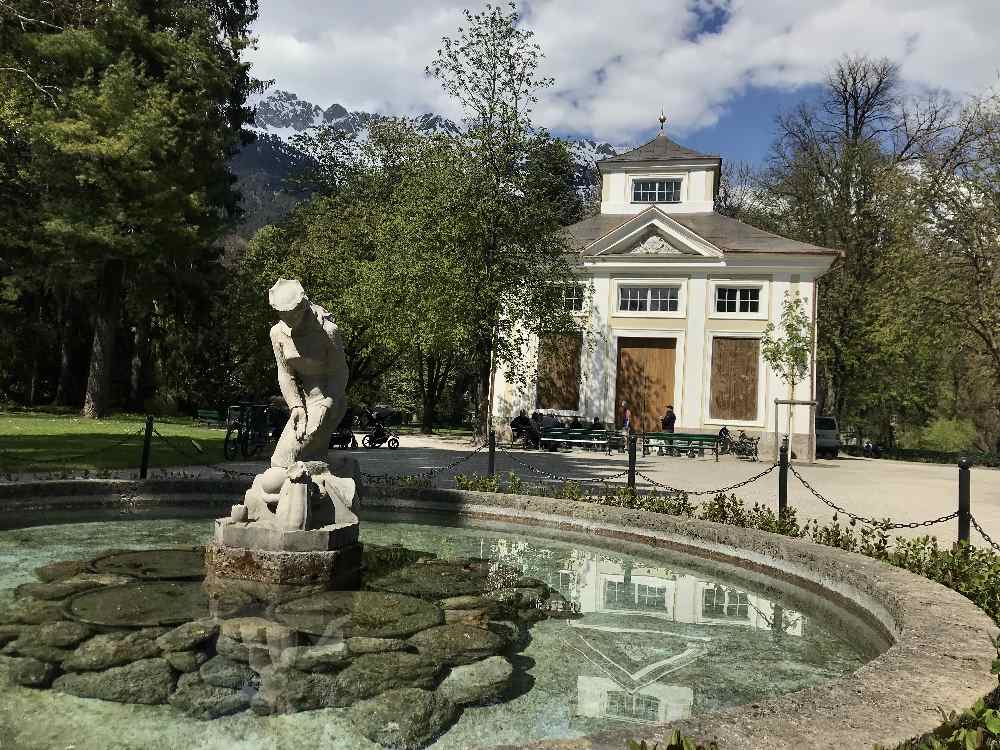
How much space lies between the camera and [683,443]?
25.2m

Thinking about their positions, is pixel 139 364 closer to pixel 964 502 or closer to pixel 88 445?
pixel 88 445

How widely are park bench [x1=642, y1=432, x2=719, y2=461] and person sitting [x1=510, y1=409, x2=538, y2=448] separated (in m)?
3.51

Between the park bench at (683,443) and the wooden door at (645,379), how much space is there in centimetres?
395

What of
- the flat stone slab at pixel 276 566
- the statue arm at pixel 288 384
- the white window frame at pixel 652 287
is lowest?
the flat stone slab at pixel 276 566

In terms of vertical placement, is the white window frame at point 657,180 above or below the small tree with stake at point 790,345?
above

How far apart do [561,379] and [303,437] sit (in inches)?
926

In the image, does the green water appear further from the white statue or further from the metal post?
the metal post

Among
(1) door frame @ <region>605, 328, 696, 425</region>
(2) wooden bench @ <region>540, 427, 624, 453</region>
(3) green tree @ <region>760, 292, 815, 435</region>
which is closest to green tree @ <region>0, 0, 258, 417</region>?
(2) wooden bench @ <region>540, 427, 624, 453</region>

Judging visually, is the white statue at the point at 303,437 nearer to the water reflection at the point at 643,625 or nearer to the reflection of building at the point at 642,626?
the water reflection at the point at 643,625

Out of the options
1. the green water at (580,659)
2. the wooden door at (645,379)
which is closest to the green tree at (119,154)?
the wooden door at (645,379)

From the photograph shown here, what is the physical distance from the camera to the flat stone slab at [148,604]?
5238 millimetres

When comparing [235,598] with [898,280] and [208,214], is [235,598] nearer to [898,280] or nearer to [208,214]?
[208,214]

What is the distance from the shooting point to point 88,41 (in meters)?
25.6

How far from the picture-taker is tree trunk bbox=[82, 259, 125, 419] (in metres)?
27.6
